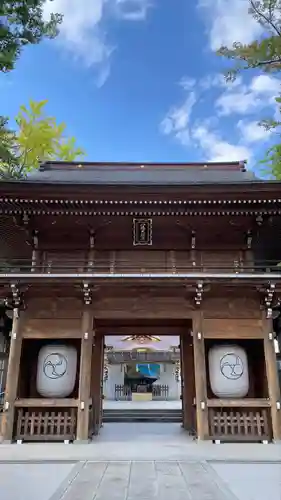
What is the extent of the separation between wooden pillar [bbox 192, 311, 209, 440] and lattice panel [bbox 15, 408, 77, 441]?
2.80m

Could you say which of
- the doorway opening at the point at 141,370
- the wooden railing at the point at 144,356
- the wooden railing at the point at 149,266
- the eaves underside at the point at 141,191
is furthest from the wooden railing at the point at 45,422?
the wooden railing at the point at 144,356

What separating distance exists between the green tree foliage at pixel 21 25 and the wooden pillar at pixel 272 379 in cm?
747

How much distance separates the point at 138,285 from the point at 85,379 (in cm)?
243

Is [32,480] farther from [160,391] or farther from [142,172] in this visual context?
[160,391]

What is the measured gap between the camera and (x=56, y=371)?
8.12 metres

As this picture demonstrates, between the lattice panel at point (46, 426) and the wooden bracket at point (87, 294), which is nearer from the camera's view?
the lattice panel at point (46, 426)

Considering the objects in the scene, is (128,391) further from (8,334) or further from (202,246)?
(202,246)

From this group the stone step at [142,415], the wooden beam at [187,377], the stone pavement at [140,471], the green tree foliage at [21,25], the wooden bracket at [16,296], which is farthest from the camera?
the stone step at [142,415]

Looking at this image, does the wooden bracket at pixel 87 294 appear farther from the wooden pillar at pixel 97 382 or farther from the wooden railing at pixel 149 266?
the wooden pillar at pixel 97 382

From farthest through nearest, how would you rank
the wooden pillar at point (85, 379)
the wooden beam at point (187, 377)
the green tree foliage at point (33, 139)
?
the green tree foliage at point (33, 139)
the wooden beam at point (187, 377)
the wooden pillar at point (85, 379)

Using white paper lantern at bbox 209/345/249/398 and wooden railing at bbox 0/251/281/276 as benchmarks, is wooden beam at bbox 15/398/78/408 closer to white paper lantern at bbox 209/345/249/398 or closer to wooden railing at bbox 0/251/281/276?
wooden railing at bbox 0/251/281/276

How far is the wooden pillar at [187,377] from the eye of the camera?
9664mm

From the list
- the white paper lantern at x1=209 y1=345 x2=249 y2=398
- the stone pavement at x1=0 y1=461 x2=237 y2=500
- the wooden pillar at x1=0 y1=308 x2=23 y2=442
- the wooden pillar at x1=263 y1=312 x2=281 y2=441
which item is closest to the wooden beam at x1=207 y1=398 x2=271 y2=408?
the wooden pillar at x1=263 y1=312 x2=281 y2=441

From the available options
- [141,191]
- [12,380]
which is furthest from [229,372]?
[12,380]
